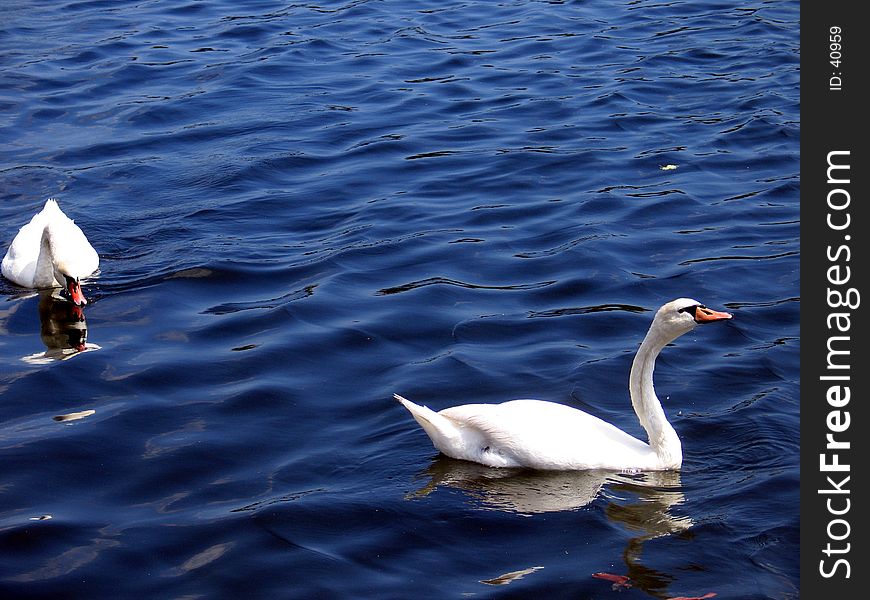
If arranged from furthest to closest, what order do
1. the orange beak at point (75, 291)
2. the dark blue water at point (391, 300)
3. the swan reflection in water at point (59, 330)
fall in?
the orange beak at point (75, 291), the swan reflection in water at point (59, 330), the dark blue water at point (391, 300)

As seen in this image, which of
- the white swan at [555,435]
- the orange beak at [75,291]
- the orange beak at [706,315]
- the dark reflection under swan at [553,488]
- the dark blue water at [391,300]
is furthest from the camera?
the orange beak at [75,291]

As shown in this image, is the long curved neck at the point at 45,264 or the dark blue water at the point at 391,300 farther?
the long curved neck at the point at 45,264

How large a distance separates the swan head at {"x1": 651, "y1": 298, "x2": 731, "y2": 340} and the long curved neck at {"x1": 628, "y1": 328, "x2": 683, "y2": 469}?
7cm

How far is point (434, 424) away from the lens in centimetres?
775

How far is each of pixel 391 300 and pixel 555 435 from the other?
2955 mm

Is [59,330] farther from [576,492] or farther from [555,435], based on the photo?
[576,492]

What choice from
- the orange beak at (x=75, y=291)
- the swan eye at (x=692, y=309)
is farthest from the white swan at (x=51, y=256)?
the swan eye at (x=692, y=309)

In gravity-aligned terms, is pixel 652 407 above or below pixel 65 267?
below

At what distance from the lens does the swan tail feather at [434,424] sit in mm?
7715

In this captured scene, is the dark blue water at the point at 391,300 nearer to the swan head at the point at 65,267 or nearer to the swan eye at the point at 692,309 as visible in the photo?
the swan head at the point at 65,267

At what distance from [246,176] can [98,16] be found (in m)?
8.00

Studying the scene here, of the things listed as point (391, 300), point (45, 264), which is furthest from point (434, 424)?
point (45, 264)

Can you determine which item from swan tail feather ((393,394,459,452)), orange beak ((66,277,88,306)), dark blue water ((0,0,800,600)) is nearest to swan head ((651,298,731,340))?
dark blue water ((0,0,800,600))

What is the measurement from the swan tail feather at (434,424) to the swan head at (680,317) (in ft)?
4.54
